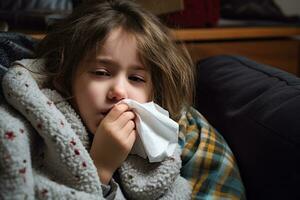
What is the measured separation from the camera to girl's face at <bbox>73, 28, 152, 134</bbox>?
2.38ft

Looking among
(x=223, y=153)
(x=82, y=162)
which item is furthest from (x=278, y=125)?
(x=82, y=162)

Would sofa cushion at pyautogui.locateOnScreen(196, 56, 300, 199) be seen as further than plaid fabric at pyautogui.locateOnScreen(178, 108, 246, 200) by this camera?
No

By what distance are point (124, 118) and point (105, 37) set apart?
0.17m

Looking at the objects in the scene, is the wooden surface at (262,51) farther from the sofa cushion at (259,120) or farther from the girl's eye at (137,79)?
the girl's eye at (137,79)

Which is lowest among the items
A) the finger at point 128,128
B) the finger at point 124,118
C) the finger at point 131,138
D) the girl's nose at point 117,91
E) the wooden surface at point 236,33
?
the wooden surface at point 236,33

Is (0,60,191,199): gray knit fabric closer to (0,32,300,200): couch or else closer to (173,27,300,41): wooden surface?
(0,32,300,200): couch

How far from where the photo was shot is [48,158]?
651 mm

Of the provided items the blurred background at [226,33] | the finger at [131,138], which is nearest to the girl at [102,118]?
the finger at [131,138]

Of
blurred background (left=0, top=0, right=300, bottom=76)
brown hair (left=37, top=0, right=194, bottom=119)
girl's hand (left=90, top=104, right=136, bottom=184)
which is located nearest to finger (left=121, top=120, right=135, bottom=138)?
girl's hand (left=90, top=104, right=136, bottom=184)

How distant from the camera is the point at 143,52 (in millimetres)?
777

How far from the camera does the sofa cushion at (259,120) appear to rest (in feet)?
2.23

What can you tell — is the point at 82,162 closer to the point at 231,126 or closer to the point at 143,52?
the point at 143,52

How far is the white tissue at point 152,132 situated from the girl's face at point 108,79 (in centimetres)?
3

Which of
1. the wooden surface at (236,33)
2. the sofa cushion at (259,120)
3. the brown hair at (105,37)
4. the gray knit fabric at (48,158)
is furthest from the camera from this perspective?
the wooden surface at (236,33)
